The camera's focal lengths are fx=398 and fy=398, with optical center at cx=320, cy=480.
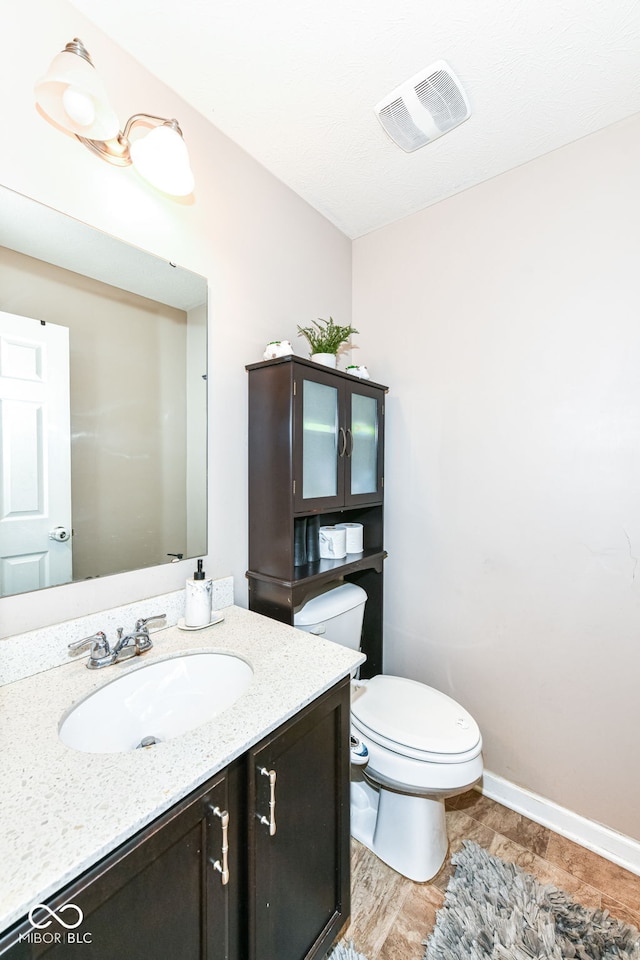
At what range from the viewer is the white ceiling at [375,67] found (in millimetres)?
1049

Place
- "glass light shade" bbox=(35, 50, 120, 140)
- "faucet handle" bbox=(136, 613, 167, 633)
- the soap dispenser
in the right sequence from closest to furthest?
"glass light shade" bbox=(35, 50, 120, 140) → "faucet handle" bbox=(136, 613, 167, 633) → the soap dispenser

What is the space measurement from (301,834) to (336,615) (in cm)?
72

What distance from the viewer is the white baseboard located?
1.35m

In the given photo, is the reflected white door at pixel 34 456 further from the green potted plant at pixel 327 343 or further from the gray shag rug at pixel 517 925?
the gray shag rug at pixel 517 925

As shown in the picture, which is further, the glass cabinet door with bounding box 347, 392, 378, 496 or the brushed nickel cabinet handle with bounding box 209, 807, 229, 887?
the glass cabinet door with bounding box 347, 392, 378, 496

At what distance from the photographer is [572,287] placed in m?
1.44

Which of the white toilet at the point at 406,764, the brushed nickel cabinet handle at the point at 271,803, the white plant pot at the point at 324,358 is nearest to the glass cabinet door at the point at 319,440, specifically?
the white plant pot at the point at 324,358

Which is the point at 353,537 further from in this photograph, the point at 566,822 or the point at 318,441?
the point at 566,822

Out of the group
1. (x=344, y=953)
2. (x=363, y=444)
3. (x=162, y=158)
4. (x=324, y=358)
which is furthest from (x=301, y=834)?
(x=162, y=158)

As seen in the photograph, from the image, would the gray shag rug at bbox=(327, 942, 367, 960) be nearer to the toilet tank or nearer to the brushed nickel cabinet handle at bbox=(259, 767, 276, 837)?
the brushed nickel cabinet handle at bbox=(259, 767, 276, 837)

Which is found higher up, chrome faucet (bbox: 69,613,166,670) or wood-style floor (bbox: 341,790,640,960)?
chrome faucet (bbox: 69,613,166,670)

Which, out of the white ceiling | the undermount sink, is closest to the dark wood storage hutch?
the undermount sink

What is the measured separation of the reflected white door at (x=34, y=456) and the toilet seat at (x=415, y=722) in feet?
3.54

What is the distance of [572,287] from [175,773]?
1833 millimetres
